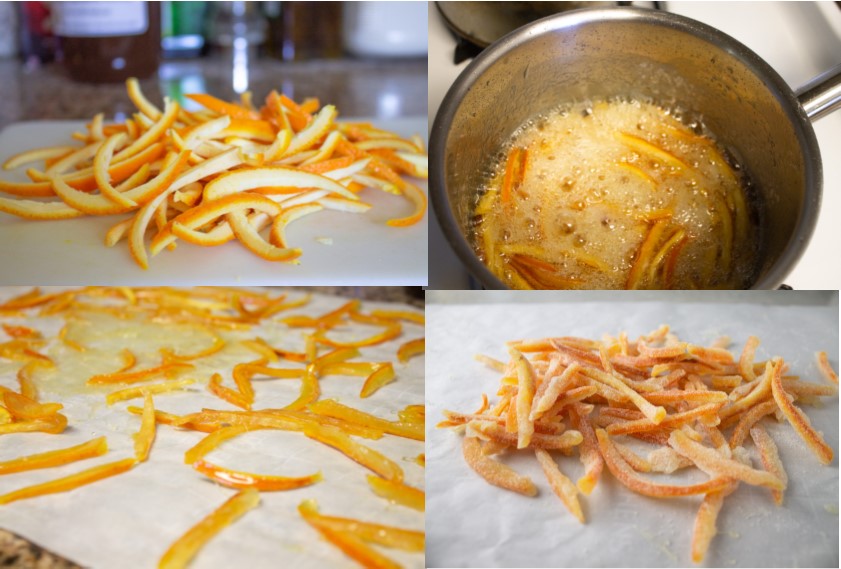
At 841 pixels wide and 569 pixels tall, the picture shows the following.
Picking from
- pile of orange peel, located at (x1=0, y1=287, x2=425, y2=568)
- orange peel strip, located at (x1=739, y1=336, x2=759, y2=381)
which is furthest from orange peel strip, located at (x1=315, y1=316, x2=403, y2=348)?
orange peel strip, located at (x1=739, y1=336, x2=759, y2=381)

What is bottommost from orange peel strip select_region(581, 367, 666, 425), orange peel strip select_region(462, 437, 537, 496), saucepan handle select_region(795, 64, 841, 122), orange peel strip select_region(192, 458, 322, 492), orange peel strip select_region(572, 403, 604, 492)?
orange peel strip select_region(192, 458, 322, 492)

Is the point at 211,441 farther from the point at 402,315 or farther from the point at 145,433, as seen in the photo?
the point at 402,315

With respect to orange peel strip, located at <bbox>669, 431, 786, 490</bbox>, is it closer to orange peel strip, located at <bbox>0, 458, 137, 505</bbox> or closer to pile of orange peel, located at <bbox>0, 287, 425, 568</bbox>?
pile of orange peel, located at <bbox>0, 287, 425, 568</bbox>

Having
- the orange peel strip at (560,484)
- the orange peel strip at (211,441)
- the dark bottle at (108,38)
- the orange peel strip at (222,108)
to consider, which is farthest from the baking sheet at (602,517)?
the dark bottle at (108,38)

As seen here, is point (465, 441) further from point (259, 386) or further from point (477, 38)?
point (477, 38)

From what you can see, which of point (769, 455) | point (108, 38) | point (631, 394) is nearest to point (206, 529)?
point (631, 394)

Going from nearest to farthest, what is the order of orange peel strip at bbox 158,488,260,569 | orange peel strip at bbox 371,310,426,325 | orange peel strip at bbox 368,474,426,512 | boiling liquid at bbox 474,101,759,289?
1. orange peel strip at bbox 158,488,260,569
2. orange peel strip at bbox 368,474,426,512
3. boiling liquid at bbox 474,101,759,289
4. orange peel strip at bbox 371,310,426,325
